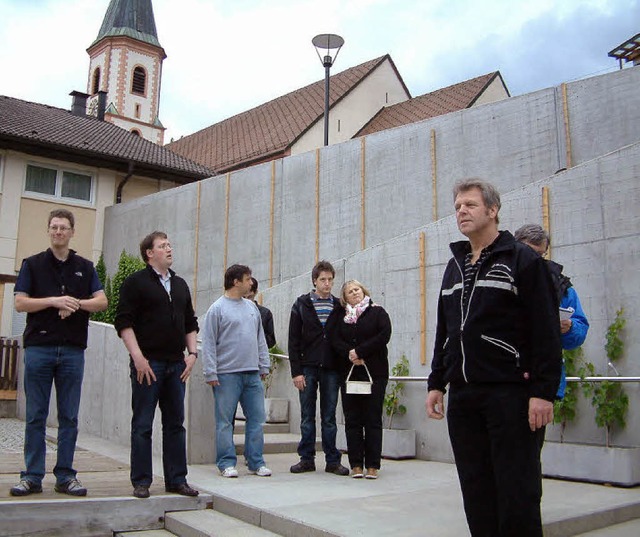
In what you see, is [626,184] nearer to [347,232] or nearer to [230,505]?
[230,505]

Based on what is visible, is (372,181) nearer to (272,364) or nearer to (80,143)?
(272,364)

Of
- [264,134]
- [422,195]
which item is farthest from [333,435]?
[264,134]

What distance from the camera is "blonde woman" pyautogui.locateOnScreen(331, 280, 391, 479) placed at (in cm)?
579

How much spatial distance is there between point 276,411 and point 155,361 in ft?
12.7

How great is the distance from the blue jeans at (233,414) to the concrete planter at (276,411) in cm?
255

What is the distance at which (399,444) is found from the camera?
7.05 m

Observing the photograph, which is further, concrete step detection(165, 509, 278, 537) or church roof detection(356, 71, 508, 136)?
church roof detection(356, 71, 508, 136)

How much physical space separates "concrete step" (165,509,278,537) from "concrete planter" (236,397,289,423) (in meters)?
3.74

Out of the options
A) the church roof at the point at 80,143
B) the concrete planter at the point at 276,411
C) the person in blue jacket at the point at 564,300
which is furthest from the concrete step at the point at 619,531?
the church roof at the point at 80,143

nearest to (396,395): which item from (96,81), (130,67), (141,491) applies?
(141,491)

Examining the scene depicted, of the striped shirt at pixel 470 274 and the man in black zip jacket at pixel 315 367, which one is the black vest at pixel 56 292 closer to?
the man in black zip jacket at pixel 315 367

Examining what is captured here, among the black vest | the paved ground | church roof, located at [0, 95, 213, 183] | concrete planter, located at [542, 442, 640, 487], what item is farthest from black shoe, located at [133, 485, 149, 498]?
church roof, located at [0, 95, 213, 183]

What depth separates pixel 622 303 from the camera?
599 centimetres

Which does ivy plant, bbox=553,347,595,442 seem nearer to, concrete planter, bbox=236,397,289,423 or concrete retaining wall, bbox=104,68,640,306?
concrete planter, bbox=236,397,289,423
